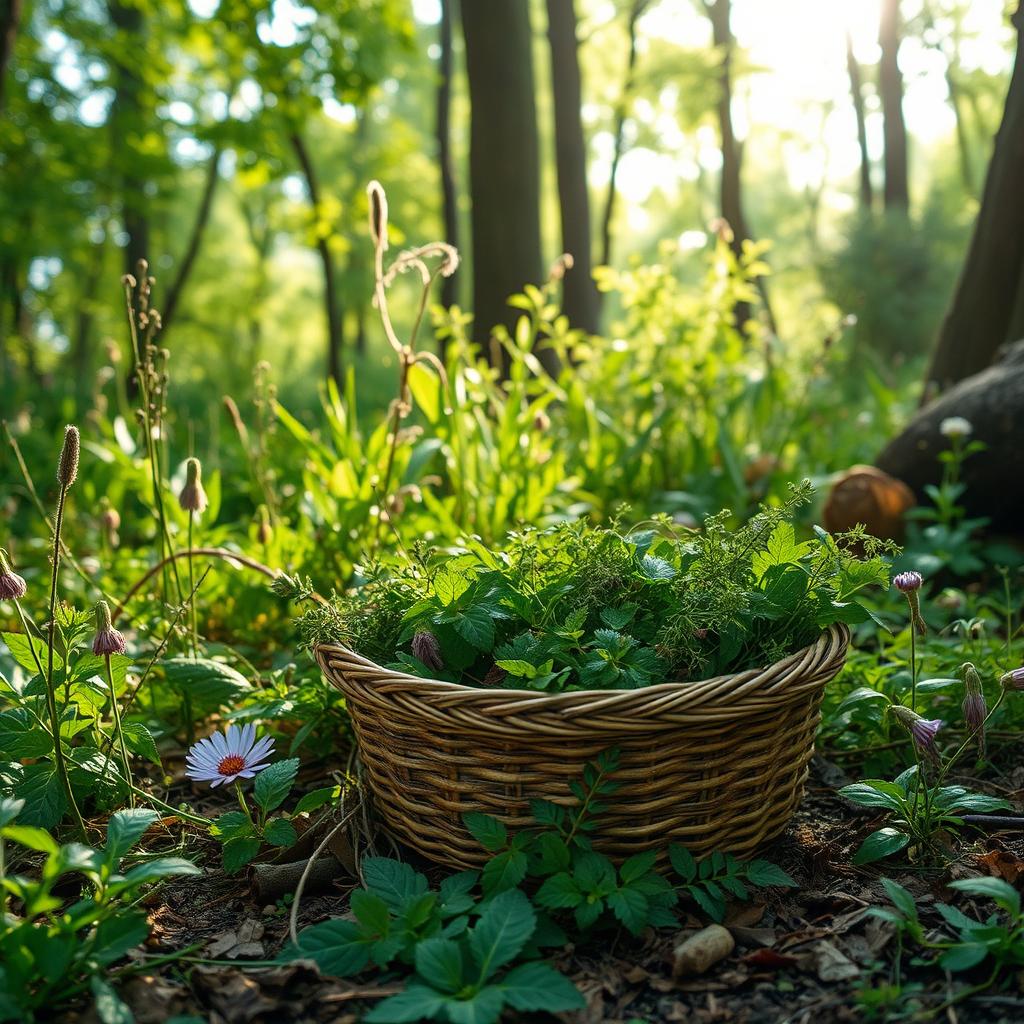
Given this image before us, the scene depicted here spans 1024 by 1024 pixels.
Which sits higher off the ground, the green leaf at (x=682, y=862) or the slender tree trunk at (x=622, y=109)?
the slender tree trunk at (x=622, y=109)

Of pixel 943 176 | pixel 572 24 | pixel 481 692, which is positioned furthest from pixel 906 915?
pixel 943 176

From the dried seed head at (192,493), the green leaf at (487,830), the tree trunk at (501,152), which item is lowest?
the green leaf at (487,830)

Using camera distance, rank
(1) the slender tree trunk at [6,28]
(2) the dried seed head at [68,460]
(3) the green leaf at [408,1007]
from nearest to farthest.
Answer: (3) the green leaf at [408,1007] → (2) the dried seed head at [68,460] → (1) the slender tree trunk at [6,28]

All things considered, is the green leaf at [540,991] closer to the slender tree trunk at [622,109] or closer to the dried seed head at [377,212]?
the dried seed head at [377,212]

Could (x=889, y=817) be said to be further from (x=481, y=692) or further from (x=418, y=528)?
(x=418, y=528)

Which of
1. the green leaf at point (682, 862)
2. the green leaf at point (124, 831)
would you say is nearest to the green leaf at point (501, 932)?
the green leaf at point (682, 862)

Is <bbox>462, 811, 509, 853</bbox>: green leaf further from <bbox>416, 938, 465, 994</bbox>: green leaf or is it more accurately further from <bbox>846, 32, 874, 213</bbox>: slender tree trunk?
<bbox>846, 32, 874, 213</bbox>: slender tree trunk

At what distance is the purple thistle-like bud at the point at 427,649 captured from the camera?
59.5 inches

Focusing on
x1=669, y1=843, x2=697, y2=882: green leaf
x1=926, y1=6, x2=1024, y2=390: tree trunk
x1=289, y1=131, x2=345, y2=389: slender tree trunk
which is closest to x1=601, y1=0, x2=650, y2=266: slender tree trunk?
x1=289, y1=131, x2=345, y2=389: slender tree trunk

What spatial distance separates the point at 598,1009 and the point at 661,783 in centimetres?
32

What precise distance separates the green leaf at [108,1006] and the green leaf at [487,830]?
50 centimetres

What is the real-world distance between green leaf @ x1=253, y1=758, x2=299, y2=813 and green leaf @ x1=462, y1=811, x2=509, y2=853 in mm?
334

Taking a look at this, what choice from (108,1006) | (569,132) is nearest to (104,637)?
(108,1006)

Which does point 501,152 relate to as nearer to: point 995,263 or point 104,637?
point 995,263
